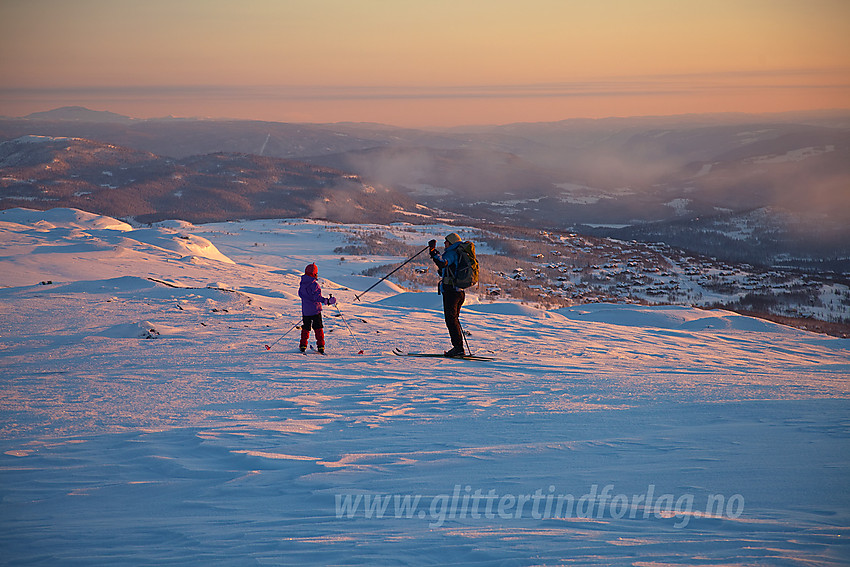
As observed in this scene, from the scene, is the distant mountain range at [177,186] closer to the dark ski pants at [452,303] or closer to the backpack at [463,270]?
the dark ski pants at [452,303]

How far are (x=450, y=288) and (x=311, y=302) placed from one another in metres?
2.31

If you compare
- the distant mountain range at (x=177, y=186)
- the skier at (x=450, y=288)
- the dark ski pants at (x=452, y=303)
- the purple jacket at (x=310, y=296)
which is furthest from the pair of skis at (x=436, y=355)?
the distant mountain range at (x=177, y=186)

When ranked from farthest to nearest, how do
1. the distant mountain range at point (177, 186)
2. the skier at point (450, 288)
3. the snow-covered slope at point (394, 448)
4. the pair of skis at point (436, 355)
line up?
the distant mountain range at point (177, 186), the pair of skis at point (436, 355), the skier at point (450, 288), the snow-covered slope at point (394, 448)

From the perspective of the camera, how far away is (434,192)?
193 m

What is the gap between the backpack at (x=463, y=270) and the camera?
10445 millimetres

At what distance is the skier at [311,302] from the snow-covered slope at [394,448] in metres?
0.36

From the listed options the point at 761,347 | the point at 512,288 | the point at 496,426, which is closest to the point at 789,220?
the point at 512,288

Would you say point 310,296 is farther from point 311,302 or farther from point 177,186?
point 177,186

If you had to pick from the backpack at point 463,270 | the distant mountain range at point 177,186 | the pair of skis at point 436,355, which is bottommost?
the pair of skis at point 436,355

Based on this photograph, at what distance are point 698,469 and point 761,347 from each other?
1182 centimetres

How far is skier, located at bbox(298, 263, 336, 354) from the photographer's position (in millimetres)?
10531

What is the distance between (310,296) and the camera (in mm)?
10555

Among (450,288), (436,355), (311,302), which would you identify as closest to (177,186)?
(311,302)

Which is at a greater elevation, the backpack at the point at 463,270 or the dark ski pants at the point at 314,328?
the backpack at the point at 463,270
